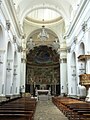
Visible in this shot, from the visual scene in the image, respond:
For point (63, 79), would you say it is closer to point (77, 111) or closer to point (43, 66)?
point (43, 66)

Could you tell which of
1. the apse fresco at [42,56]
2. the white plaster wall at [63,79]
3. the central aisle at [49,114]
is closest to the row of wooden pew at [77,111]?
the central aisle at [49,114]

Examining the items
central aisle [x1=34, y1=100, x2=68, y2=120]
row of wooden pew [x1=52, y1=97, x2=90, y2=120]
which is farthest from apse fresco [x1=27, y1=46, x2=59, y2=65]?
row of wooden pew [x1=52, y1=97, x2=90, y2=120]

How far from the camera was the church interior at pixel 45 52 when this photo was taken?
37.1 feet

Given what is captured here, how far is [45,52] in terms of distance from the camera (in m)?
28.2

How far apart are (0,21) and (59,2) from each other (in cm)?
935

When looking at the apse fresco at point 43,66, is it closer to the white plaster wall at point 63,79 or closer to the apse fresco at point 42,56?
the apse fresco at point 42,56

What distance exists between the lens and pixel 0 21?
10047mm

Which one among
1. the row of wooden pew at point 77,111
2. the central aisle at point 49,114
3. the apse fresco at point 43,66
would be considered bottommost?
the central aisle at point 49,114

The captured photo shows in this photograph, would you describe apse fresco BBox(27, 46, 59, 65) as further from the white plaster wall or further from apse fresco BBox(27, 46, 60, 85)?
the white plaster wall

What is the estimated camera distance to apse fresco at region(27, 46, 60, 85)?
26.8 meters

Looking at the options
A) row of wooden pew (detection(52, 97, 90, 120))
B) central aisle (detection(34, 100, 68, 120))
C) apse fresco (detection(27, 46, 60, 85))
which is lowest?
central aisle (detection(34, 100, 68, 120))

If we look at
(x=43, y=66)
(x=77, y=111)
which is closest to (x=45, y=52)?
(x=43, y=66)

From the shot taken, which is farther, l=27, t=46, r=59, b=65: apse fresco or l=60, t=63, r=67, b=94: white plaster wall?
l=27, t=46, r=59, b=65: apse fresco

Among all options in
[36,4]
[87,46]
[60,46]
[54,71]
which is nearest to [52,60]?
[54,71]
